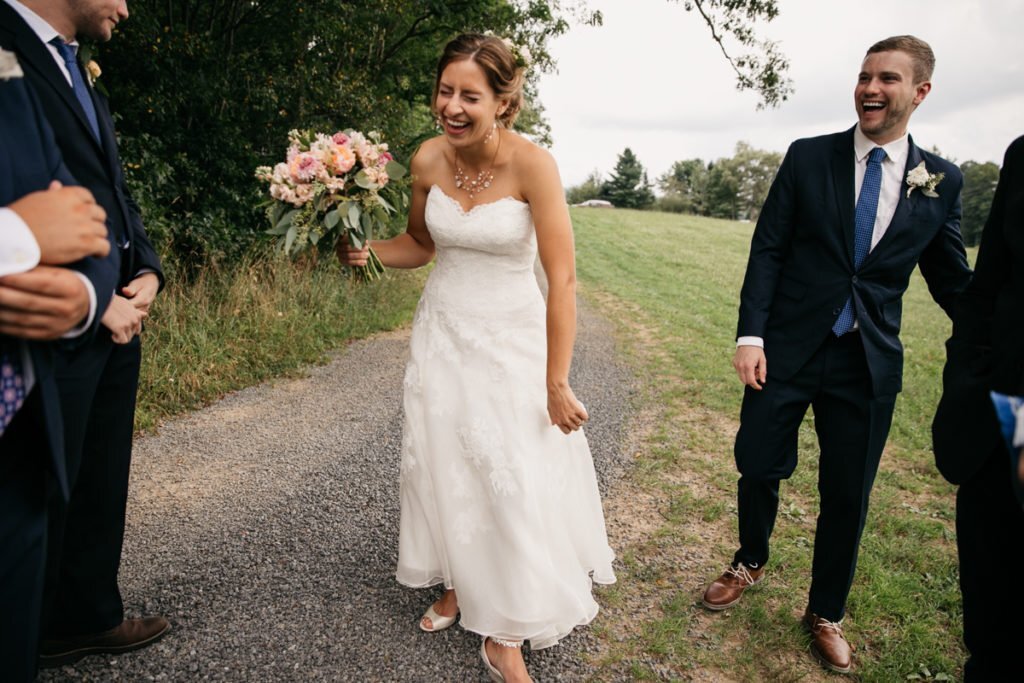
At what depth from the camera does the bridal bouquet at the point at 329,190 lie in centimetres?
314

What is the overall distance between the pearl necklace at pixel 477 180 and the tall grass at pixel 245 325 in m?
3.80

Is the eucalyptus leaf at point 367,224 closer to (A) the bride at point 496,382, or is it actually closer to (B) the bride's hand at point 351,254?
(B) the bride's hand at point 351,254

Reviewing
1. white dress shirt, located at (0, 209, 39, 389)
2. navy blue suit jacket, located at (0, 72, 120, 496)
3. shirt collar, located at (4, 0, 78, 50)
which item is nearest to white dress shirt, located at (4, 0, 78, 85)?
shirt collar, located at (4, 0, 78, 50)

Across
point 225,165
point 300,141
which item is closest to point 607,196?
point 225,165

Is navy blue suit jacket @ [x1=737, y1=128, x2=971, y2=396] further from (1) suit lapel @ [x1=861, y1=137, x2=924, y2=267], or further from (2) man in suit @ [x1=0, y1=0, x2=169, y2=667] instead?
(2) man in suit @ [x1=0, y1=0, x2=169, y2=667]

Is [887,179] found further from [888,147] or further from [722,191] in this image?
[722,191]

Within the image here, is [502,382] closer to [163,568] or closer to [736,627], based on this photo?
[736,627]

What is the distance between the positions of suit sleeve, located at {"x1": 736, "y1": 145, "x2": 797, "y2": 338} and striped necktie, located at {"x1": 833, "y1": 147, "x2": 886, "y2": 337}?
293mm

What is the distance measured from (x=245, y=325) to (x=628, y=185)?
220 ft

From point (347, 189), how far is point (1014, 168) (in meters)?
2.76

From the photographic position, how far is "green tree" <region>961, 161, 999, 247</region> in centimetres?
4726

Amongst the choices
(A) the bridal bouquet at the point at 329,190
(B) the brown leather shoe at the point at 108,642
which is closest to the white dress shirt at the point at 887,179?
(A) the bridal bouquet at the point at 329,190

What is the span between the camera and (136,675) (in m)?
2.71

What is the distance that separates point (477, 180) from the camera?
9.34 ft
